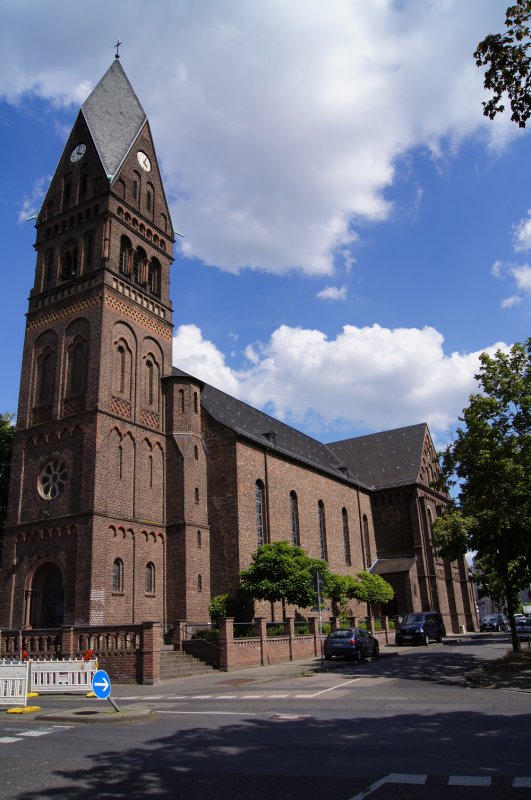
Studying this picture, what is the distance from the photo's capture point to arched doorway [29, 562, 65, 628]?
88.7 ft

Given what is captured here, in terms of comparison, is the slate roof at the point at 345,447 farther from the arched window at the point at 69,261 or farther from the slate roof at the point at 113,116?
the slate roof at the point at 113,116

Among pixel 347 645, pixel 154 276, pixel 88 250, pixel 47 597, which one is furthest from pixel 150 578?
pixel 88 250

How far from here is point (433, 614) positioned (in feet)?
124

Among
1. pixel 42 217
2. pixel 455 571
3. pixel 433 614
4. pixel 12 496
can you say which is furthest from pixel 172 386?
pixel 455 571

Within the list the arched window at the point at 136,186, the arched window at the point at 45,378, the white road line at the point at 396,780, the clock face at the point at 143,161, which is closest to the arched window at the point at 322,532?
the arched window at the point at 45,378

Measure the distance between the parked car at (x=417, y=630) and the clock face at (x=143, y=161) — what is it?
2985cm

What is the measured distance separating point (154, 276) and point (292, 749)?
30.1m

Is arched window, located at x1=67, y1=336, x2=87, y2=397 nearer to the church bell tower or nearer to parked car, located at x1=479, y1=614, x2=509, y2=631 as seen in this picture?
the church bell tower

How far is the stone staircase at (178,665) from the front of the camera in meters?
22.4

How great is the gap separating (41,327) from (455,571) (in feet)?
141

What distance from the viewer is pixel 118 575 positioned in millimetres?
27297

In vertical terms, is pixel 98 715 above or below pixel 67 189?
below

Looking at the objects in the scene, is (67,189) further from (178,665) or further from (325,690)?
(325,690)

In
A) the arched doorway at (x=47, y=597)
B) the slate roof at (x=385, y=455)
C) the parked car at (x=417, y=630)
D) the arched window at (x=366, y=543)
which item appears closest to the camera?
the arched doorway at (x=47, y=597)
